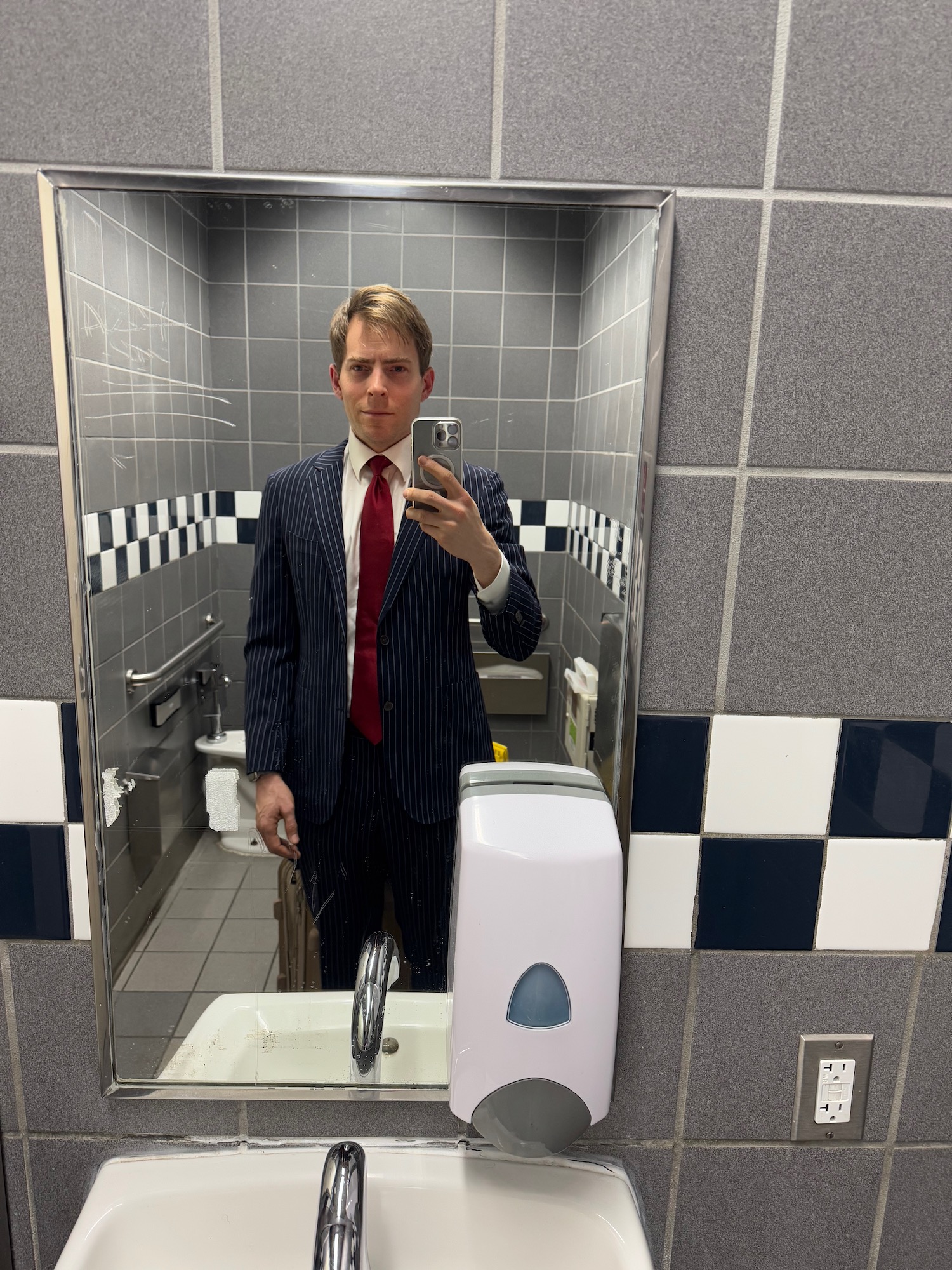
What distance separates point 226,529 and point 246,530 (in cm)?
2

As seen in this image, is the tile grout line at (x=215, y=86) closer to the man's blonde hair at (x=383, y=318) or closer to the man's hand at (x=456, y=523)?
the man's blonde hair at (x=383, y=318)

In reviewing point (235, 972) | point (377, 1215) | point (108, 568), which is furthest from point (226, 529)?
point (377, 1215)

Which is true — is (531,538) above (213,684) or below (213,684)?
above

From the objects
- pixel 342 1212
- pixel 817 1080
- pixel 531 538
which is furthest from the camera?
pixel 817 1080

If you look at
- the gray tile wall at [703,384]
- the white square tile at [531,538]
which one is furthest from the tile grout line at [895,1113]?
the white square tile at [531,538]

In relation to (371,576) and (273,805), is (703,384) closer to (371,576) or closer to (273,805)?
(371,576)

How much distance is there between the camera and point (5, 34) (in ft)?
2.52

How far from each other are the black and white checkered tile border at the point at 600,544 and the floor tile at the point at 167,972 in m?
0.57

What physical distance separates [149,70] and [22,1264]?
124 centimetres

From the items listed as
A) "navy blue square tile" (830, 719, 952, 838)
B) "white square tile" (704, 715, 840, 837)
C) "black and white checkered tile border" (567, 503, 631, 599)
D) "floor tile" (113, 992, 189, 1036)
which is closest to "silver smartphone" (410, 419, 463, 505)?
"black and white checkered tile border" (567, 503, 631, 599)

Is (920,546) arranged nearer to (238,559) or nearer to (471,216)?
(471,216)

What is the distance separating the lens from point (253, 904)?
899 millimetres

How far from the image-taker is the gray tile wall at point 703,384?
78 centimetres

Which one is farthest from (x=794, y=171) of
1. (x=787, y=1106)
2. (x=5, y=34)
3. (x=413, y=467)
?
(x=787, y=1106)
